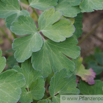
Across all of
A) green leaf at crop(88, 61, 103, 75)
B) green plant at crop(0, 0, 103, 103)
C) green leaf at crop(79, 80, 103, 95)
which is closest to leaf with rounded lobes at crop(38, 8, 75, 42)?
green plant at crop(0, 0, 103, 103)

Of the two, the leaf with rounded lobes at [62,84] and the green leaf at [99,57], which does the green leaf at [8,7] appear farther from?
the green leaf at [99,57]

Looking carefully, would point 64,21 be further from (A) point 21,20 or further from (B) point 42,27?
(A) point 21,20

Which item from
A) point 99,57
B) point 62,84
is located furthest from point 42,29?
point 99,57

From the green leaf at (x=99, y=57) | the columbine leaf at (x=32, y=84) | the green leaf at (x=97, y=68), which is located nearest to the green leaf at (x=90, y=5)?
the columbine leaf at (x=32, y=84)

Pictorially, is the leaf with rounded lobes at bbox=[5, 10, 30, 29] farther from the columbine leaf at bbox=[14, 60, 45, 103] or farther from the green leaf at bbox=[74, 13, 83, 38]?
the green leaf at bbox=[74, 13, 83, 38]

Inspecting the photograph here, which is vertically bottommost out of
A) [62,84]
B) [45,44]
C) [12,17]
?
[62,84]

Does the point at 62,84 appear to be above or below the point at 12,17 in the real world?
below

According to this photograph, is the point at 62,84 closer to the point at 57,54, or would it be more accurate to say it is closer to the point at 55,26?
the point at 57,54
